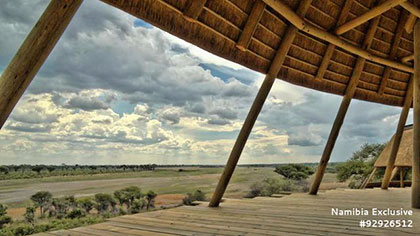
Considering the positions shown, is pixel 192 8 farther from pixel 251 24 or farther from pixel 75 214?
pixel 75 214

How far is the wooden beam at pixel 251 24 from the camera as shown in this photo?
3.08m

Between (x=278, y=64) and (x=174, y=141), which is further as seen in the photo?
(x=174, y=141)

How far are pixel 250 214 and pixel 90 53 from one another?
5.91 metres

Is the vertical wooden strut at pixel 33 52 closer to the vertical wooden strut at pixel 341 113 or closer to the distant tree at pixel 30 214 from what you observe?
the vertical wooden strut at pixel 341 113

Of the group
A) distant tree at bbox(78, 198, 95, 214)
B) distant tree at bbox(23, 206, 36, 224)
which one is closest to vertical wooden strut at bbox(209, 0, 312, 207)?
distant tree at bbox(23, 206, 36, 224)

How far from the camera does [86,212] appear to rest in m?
5.98

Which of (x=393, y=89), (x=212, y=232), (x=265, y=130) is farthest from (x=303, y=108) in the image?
(x=212, y=232)

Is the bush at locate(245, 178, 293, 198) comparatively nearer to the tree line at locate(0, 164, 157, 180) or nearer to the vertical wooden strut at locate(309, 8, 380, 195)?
the tree line at locate(0, 164, 157, 180)

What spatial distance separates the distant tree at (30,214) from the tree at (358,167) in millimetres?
15703

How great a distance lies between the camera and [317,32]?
3547 mm

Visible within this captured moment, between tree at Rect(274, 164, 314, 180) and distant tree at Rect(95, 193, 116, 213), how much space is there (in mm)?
9499

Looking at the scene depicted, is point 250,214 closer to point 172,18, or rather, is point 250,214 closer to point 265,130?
point 172,18

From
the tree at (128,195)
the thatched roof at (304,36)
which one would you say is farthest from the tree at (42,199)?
the thatched roof at (304,36)

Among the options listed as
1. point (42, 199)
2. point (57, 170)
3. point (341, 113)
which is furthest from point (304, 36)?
point (42, 199)
